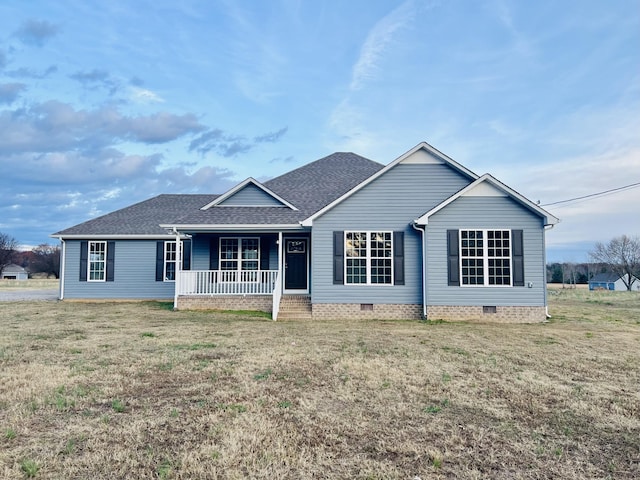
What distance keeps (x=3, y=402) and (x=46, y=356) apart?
108 inches

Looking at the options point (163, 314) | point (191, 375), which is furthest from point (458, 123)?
point (191, 375)

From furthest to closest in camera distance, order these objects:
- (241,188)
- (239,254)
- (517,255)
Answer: (241,188) < (239,254) < (517,255)

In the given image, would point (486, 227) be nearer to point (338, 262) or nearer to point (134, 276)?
point (338, 262)

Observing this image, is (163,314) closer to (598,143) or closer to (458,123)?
(458,123)

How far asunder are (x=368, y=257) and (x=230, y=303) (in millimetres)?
5136

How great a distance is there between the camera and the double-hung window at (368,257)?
Result: 13.3 meters

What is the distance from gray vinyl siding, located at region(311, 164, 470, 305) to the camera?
1323 centimetres

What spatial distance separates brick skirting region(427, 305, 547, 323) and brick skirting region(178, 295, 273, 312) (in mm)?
5610

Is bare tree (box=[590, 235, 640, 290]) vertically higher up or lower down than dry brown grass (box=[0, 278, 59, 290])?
higher up

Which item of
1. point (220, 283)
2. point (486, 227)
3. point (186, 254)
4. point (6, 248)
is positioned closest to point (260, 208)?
point (220, 283)

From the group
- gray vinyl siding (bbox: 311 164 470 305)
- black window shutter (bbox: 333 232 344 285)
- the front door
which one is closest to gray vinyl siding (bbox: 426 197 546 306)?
gray vinyl siding (bbox: 311 164 470 305)

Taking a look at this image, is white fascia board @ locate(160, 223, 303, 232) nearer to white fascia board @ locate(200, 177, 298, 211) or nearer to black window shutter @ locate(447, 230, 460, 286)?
white fascia board @ locate(200, 177, 298, 211)

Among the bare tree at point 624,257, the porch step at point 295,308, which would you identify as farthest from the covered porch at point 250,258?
the bare tree at point 624,257

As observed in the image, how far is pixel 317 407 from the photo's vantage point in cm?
479
